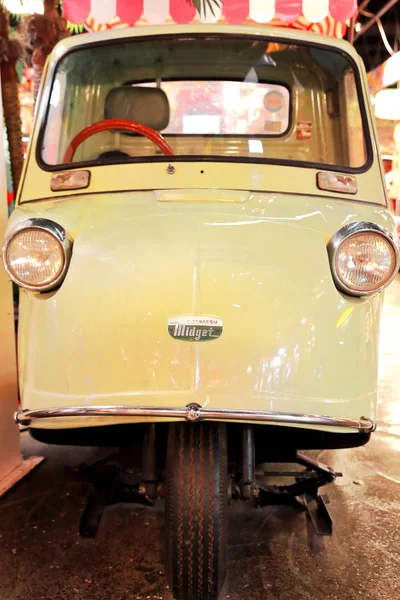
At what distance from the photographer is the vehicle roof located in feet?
7.23

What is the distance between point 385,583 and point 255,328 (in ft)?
3.67

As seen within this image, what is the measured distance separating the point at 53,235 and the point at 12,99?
131 inches

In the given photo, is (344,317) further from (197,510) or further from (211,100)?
(211,100)

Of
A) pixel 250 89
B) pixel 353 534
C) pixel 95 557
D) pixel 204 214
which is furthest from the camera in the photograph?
pixel 250 89

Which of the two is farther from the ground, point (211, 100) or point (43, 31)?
point (43, 31)

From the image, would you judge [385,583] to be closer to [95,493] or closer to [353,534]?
[353,534]

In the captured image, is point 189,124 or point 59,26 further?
point 59,26

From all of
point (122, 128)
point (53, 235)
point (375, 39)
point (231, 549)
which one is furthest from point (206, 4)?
point (375, 39)

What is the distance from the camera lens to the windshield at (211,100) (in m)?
2.26

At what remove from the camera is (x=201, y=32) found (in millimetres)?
2203

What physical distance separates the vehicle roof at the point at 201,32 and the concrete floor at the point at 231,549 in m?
1.94

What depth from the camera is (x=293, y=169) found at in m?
1.90

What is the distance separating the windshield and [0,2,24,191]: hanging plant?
1.80 metres

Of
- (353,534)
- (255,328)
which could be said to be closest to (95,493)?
(353,534)
